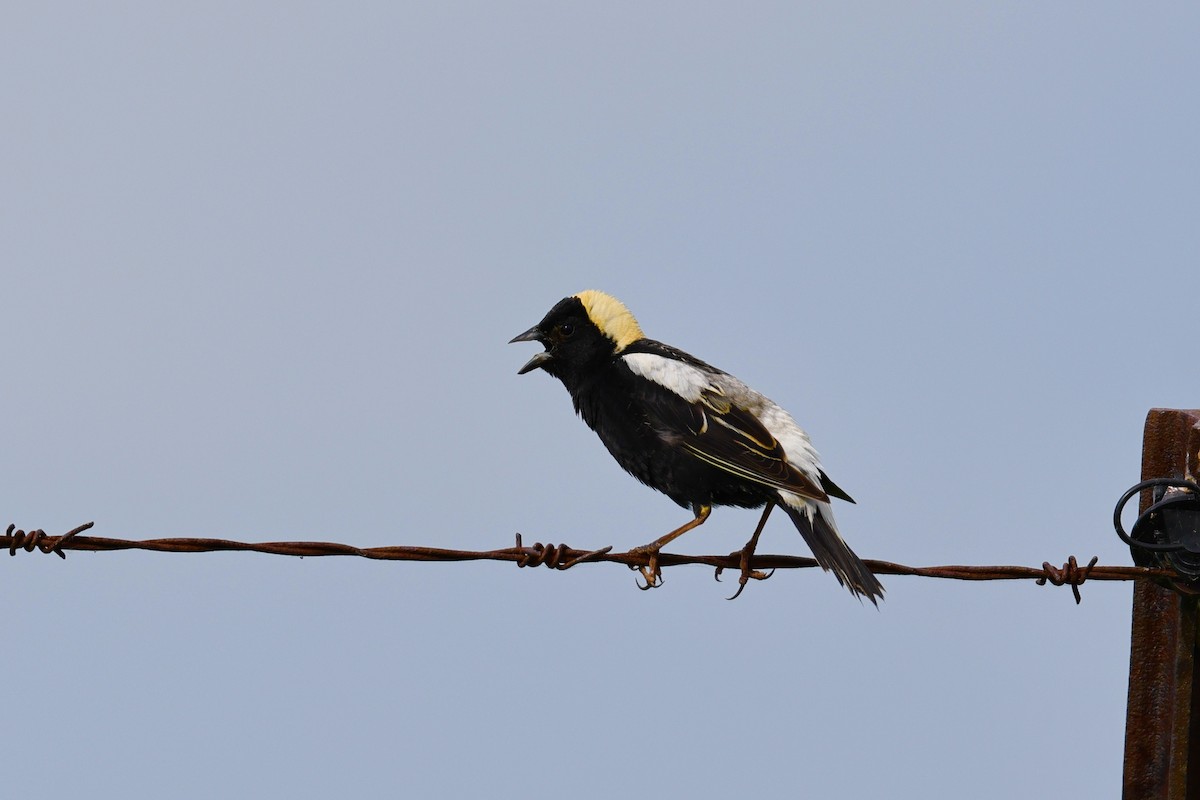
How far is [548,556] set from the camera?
4246 mm

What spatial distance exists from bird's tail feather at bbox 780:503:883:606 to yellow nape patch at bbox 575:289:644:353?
152cm

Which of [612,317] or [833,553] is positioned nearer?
[833,553]

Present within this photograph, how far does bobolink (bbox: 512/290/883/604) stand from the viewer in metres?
5.15

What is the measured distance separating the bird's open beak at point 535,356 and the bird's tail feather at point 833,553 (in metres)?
1.77

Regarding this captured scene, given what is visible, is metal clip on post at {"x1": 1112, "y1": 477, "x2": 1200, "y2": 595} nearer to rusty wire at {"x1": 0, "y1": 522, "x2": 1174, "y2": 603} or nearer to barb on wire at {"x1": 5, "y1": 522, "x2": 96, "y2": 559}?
rusty wire at {"x1": 0, "y1": 522, "x2": 1174, "y2": 603}

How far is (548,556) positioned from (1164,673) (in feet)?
7.27

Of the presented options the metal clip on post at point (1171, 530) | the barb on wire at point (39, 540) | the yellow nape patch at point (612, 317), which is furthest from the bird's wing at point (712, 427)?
the barb on wire at point (39, 540)

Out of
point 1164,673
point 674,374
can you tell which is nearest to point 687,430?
point 674,374

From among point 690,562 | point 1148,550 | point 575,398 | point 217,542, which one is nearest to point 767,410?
point 575,398

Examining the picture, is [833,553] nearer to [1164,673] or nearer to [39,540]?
[1164,673]

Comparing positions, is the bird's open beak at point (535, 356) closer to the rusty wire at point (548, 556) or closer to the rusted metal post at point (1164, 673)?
the rusty wire at point (548, 556)

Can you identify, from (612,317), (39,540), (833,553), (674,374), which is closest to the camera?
(39,540)

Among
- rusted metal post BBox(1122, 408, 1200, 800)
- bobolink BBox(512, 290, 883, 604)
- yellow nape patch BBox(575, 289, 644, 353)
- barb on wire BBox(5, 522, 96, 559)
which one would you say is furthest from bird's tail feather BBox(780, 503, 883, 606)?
barb on wire BBox(5, 522, 96, 559)

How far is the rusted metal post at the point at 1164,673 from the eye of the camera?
167 inches
